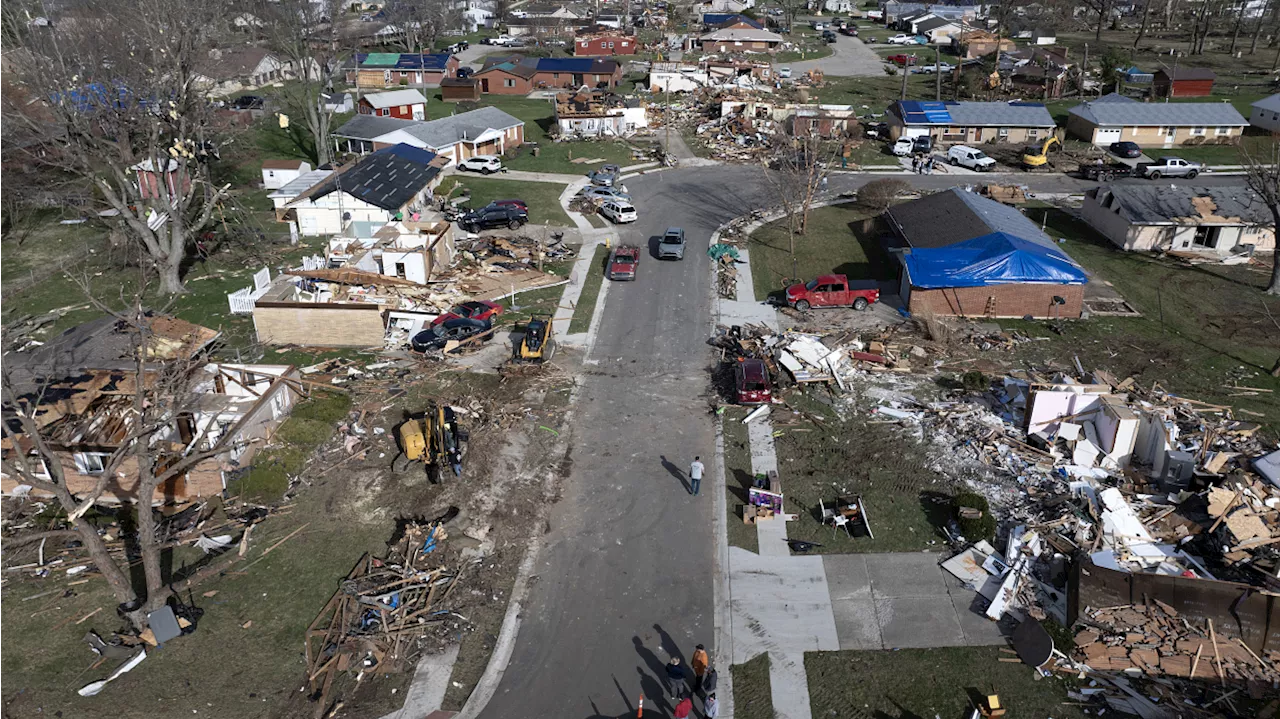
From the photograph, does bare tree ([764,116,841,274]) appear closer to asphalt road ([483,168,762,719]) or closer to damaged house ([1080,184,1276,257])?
asphalt road ([483,168,762,719])

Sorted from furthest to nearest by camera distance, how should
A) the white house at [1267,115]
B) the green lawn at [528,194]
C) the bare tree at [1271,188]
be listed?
the white house at [1267,115], the green lawn at [528,194], the bare tree at [1271,188]

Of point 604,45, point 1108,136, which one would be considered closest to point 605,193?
point 1108,136

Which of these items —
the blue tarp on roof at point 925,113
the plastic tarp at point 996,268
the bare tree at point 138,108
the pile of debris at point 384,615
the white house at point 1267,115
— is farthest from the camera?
the white house at point 1267,115

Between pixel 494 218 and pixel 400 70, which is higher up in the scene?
pixel 400 70

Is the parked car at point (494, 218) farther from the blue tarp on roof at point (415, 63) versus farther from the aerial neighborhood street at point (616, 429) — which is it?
the blue tarp on roof at point (415, 63)

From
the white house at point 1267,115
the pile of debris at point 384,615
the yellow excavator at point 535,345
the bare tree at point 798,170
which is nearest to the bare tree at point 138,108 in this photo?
the yellow excavator at point 535,345

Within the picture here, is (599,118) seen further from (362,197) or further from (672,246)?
(672,246)

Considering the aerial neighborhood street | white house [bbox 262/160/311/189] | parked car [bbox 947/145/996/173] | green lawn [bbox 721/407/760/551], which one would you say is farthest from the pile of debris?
parked car [bbox 947/145/996/173]
